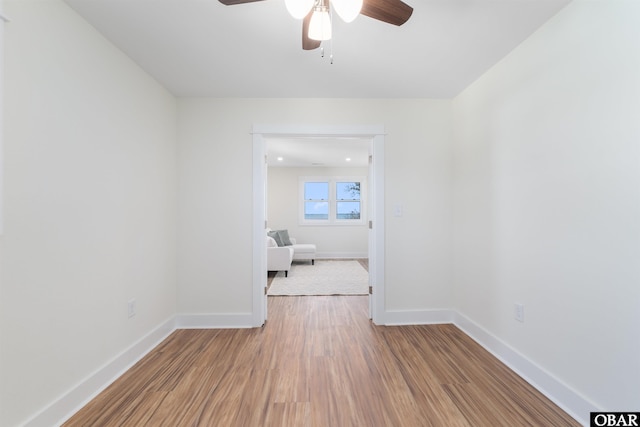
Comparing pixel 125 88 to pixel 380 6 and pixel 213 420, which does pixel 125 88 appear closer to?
pixel 380 6

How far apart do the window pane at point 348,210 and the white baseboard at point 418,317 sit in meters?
4.50

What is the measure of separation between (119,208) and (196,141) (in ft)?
3.53

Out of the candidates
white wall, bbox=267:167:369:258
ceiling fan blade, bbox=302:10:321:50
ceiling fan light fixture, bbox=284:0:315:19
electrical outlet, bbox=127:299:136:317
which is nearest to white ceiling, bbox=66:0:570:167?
ceiling fan blade, bbox=302:10:321:50

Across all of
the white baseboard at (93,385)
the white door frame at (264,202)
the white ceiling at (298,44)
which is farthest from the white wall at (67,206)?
the white door frame at (264,202)

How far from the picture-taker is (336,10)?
3.60ft

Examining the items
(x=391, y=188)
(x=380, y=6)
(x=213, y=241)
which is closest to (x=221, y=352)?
(x=213, y=241)

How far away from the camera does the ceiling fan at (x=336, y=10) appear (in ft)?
3.51

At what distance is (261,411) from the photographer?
1.53 meters

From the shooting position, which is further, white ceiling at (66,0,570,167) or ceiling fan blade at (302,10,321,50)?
white ceiling at (66,0,570,167)

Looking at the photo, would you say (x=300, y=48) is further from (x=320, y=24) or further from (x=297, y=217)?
(x=297, y=217)

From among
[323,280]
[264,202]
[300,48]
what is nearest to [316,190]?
[323,280]

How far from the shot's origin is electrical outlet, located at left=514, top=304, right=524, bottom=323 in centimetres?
189

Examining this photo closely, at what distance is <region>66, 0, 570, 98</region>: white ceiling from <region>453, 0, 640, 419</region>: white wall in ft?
1.06

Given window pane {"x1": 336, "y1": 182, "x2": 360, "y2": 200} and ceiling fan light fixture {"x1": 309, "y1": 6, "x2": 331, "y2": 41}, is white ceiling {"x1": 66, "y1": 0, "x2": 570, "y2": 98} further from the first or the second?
window pane {"x1": 336, "y1": 182, "x2": 360, "y2": 200}
